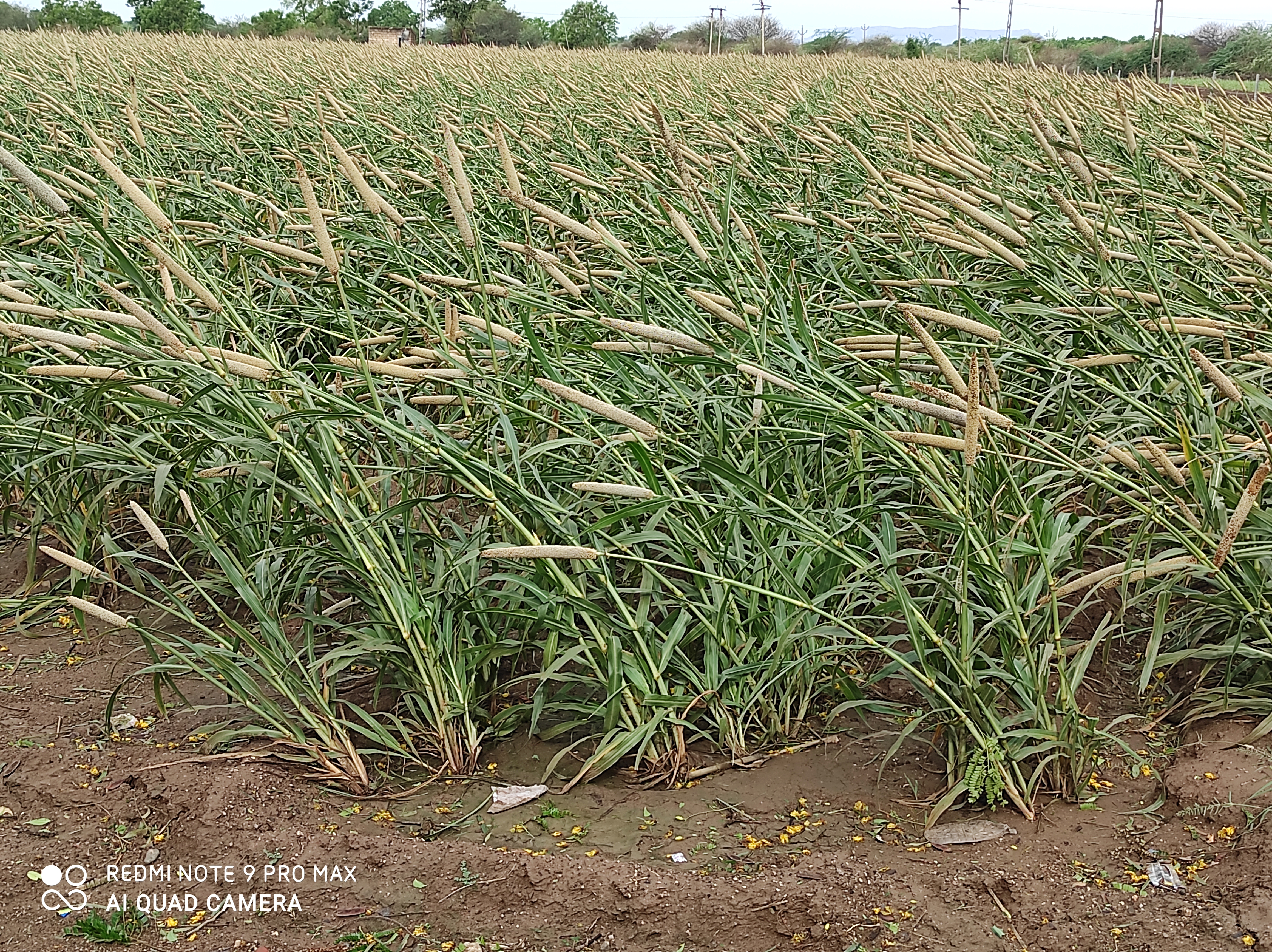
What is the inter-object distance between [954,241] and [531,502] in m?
1.00

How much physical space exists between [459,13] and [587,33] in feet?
15.1

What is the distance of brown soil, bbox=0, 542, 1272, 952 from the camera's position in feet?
5.90

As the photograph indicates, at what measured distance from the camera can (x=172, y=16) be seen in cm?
4138

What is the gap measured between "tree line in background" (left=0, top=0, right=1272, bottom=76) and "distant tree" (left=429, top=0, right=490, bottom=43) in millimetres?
30

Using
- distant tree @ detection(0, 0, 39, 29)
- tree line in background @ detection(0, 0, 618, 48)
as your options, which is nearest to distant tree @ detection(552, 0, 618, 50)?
tree line in background @ detection(0, 0, 618, 48)

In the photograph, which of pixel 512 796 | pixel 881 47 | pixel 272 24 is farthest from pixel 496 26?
pixel 512 796

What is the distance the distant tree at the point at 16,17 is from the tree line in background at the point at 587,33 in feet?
0.22

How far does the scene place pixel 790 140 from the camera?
5695mm

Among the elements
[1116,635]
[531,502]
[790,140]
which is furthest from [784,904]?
[790,140]

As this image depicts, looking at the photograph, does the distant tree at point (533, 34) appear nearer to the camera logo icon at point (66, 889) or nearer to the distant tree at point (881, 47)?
the distant tree at point (881, 47)

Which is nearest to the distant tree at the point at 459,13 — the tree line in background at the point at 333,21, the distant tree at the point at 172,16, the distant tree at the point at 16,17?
the tree line in background at the point at 333,21

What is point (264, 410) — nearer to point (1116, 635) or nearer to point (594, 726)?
point (594, 726)

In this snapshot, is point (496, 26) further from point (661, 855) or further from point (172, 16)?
point (661, 855)

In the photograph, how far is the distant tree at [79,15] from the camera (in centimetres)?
4206
